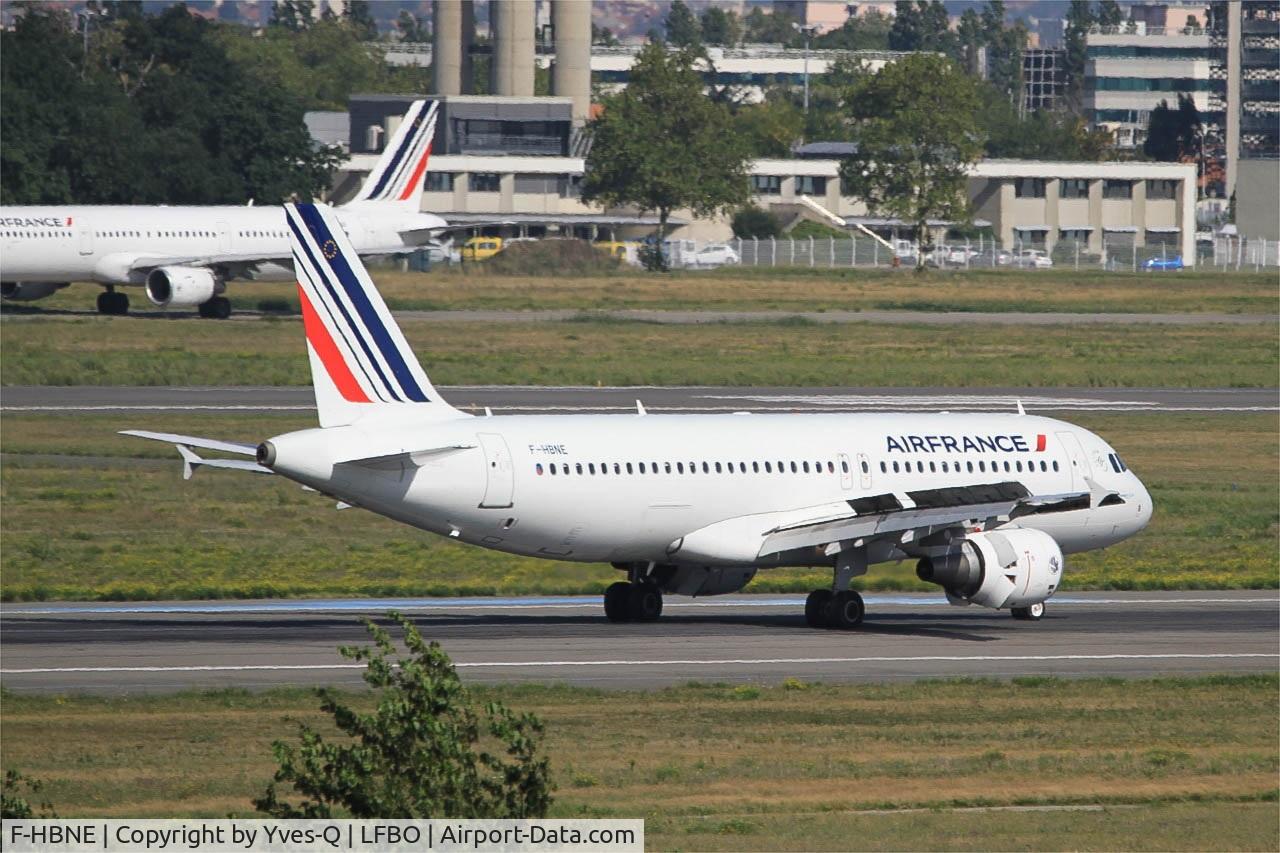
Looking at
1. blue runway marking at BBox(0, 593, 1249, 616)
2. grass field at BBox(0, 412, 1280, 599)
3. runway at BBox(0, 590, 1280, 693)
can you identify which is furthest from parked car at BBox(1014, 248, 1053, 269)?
runway at BBox(0, 590, 1280, 693)

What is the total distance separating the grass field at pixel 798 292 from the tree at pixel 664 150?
69.1 ft

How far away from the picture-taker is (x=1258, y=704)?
31.7 m

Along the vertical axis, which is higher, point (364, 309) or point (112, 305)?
point (364, 309)

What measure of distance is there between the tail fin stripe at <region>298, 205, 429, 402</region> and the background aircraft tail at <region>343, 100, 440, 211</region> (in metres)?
77.5

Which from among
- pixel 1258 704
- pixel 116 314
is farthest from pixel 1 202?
pixel 1258 704

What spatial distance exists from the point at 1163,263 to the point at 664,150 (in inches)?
1700

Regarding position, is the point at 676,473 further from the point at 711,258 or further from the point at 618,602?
the point at 711,258

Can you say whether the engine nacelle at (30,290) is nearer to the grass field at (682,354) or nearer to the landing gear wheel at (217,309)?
the grass field at (682,354)

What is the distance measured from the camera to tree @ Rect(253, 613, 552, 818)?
16.2m

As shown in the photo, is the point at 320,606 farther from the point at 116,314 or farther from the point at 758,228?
the point at 758,228

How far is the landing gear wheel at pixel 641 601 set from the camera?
39188 millimetres

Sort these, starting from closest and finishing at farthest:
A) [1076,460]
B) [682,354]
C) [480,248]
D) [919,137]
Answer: [1076,460] → [682,354] → [480,248] → [919,137]

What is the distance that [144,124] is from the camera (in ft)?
511

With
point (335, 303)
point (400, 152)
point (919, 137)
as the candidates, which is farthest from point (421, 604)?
point (919, 137)
